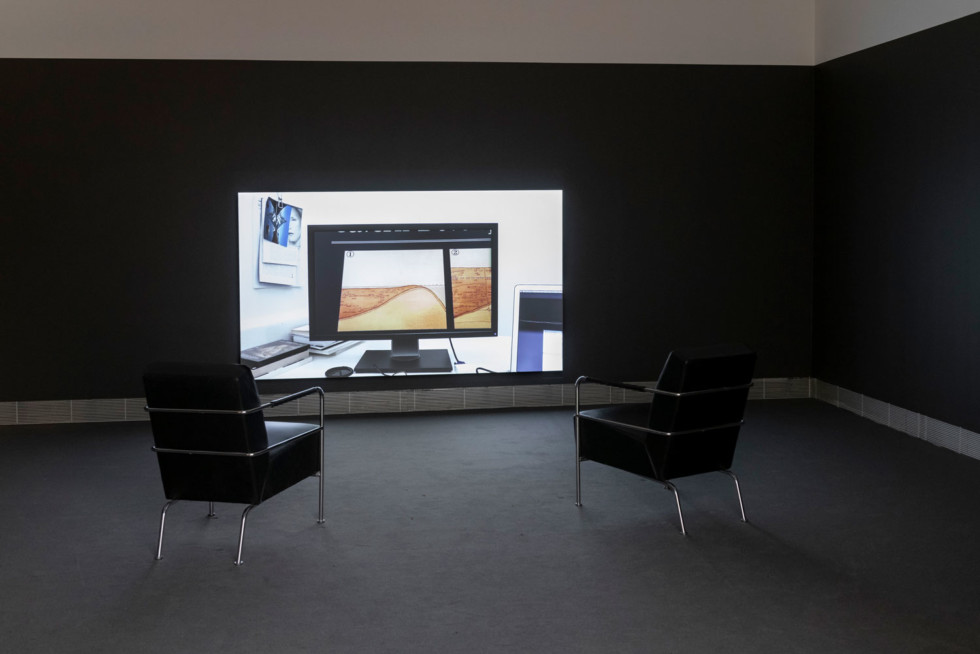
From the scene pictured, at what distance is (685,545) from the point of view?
373cm

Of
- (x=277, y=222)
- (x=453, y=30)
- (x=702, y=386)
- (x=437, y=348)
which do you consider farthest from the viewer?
(x=437, y=348)

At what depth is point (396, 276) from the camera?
6484 millimetres

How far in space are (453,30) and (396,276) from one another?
200 cm

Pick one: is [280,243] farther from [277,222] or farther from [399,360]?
[399,360]

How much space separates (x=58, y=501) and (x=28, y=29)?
3785mm

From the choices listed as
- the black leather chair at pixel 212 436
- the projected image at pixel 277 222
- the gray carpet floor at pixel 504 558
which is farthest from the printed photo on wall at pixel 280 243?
Answer: the black leather chair at pixel 212 436

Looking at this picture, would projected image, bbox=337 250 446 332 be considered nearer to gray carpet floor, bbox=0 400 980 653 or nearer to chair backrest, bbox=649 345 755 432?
gray carpet floor, bbox=0 400 980 653

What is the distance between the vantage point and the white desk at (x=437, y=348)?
6.61 meters

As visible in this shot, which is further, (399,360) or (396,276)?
(399,360)

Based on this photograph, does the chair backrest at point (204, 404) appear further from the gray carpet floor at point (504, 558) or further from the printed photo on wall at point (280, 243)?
the printed photo on wall at point (280, 243)

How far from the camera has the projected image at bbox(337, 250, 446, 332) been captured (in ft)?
21.2

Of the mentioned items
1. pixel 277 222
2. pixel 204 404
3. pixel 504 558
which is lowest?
pixel 504 558

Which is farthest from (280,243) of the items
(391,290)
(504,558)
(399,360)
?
(504,558)

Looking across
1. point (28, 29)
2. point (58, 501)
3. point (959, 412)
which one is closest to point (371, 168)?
point (28, 29)
